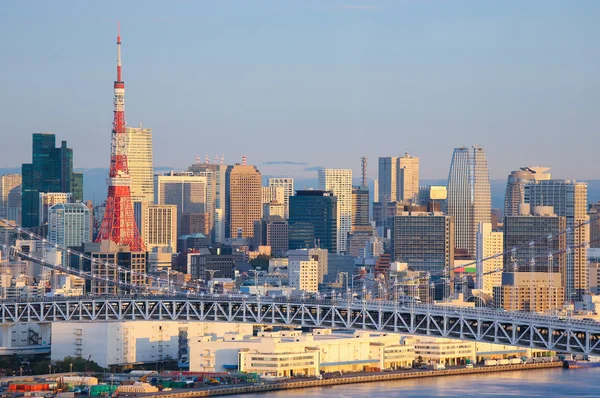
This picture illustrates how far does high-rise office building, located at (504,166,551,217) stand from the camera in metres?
83.1

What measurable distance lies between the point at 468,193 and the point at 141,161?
64.6 feet

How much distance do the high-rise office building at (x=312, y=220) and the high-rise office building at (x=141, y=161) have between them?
10577 millimetres

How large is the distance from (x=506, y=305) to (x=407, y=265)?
16.4m

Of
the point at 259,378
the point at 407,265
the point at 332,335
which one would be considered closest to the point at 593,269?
the point at 407,265

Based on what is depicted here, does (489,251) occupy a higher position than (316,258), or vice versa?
(489,251)

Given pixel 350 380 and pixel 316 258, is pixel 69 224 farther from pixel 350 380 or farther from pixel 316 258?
pixel 350 380

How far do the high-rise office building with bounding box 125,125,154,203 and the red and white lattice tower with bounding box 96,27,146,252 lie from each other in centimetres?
3740

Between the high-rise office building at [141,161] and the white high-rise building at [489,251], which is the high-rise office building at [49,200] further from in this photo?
the white high-rise building at [489,251]

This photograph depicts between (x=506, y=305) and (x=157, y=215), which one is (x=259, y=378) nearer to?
(x=506, y=305)

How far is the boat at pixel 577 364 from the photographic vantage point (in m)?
42.3

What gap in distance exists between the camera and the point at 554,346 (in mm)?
31594

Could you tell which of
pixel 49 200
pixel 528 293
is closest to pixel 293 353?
pixel 528 293

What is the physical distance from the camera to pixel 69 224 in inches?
3231

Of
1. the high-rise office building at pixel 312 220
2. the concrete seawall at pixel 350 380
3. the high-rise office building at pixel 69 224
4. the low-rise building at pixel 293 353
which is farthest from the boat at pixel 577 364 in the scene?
the high-rise office building at pixel 312 220
